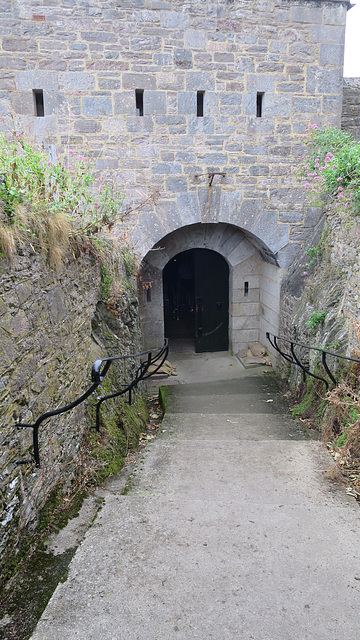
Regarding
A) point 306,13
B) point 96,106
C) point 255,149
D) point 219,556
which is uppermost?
point 306,13

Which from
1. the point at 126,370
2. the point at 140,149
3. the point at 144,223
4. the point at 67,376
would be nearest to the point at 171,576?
the point at 67,376

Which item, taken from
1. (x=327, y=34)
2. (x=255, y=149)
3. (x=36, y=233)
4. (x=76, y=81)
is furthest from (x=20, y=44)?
(x=36, y=233)

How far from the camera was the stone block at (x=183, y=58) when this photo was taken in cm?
593

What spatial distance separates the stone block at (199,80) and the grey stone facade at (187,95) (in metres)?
0.01

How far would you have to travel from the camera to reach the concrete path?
5.91 feet

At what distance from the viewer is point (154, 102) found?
6.00 metres

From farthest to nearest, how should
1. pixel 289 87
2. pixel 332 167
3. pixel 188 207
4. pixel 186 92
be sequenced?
1. pixel 188 207
2. pixel 289 87
3. pixel 186 92
4. pixel 332 167

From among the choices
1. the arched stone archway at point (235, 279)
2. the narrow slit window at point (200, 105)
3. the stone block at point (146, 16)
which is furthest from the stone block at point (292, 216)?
the stone block at point (146, 16)

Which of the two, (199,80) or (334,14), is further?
(334,14)

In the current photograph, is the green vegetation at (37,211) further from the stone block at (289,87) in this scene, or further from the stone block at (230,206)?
the stone block at (289,87)

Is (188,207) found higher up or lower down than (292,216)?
higher up

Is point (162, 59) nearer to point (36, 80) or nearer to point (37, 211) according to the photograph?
point (36, 80)

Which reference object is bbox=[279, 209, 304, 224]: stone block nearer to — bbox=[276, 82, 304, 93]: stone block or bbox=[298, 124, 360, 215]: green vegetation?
bbox=[298, 124, 360, 215]: green vegetation

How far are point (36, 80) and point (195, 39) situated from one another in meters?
2.20
